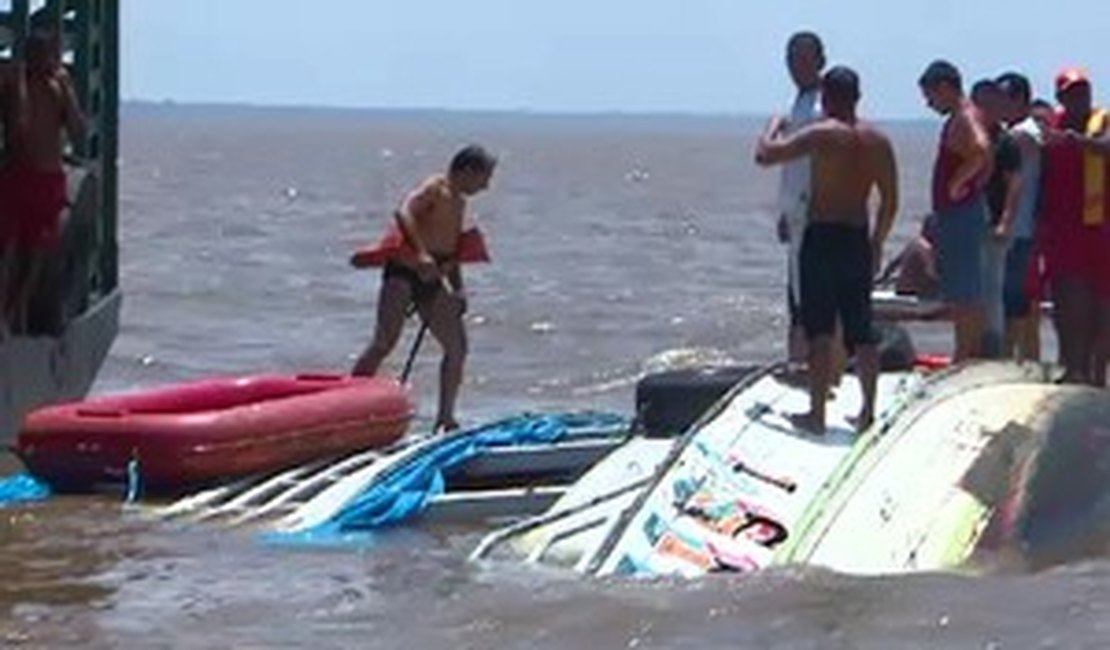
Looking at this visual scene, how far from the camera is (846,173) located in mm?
12047

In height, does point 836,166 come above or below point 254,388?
above

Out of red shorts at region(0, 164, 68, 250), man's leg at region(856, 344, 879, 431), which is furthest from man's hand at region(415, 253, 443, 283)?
man's leg at region(856, 344, 879, 431)

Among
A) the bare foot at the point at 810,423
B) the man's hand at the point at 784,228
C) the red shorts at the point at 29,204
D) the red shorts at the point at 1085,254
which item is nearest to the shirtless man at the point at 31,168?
the red shorts at the point at 29,204

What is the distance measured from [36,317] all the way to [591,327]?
13.5 meters

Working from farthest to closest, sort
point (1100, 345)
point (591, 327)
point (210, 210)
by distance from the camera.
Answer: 1. point (210, 210)
2. point (591, 327)
3. point (1100, 345)

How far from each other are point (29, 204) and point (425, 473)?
269 cm

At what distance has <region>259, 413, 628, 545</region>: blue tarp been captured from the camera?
1261 cm

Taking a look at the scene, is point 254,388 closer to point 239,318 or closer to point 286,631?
point 286,631

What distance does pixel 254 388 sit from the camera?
14688 mm

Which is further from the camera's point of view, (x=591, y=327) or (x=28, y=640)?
(x=591, y=327)

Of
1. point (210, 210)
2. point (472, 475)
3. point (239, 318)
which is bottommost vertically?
point (210, 210)

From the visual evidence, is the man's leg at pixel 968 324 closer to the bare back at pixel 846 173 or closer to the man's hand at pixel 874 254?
the man's hand at pixel 874 254

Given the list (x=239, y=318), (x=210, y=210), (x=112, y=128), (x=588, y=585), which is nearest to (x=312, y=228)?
(x=210, y=210)

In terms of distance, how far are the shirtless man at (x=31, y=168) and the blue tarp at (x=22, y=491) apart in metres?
1.41
